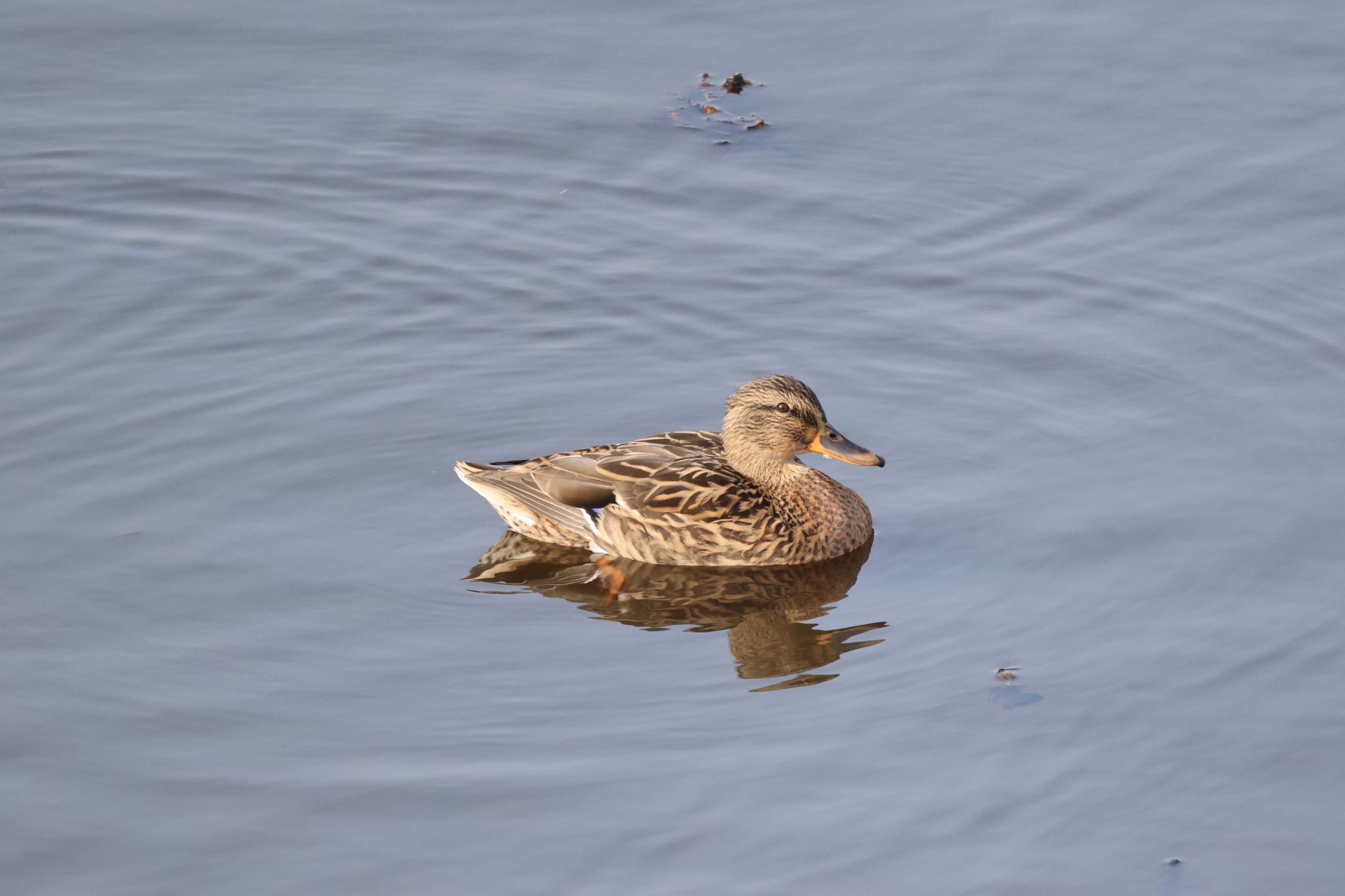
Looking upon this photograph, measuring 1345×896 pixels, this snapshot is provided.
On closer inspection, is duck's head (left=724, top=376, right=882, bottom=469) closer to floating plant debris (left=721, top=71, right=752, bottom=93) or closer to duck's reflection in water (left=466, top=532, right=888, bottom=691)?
duck's reflection in water (left=466, top=532, right=888, bottom=691)

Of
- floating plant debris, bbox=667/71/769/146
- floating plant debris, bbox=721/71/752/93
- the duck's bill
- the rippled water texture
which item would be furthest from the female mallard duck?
floating plant debris, bbox=721/71/752/93

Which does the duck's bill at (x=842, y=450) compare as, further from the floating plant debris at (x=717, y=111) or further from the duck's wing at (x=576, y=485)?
the floating plant debris at (x=717, y=111)

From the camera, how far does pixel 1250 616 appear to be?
8867 mm

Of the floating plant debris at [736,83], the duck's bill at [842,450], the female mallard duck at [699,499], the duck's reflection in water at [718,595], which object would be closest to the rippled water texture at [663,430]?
the duck's reflection in water at [718,595]

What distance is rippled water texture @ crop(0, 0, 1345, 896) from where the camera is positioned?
24.8ft

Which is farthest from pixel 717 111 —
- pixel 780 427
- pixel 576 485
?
pixel 576 485

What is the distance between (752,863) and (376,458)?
4.38 meters

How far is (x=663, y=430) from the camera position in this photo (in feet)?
36.7

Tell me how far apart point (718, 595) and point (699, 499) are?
66 cm

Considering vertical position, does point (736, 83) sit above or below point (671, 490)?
above

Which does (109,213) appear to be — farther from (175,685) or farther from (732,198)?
(175,685)

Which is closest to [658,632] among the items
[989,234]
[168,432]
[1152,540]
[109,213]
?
[1152,540]

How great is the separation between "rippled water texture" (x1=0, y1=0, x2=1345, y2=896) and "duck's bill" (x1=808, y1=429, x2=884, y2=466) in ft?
1.38

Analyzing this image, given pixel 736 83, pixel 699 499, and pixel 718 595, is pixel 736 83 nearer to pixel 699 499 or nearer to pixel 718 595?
pixel 699 499
